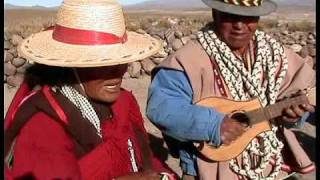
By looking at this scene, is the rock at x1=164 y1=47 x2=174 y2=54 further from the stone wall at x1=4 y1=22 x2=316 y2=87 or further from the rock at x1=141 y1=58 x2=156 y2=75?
the rock at x1=141 y1=58 x2=156 y2=75

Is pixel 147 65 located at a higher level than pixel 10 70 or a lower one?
lower

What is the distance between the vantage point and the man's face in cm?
329

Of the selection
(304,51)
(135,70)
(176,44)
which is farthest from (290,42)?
(135,70)

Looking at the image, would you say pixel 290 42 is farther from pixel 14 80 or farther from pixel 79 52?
pixel 79 52

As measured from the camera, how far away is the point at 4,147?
2.70 meters

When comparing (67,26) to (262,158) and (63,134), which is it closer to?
(63,134)

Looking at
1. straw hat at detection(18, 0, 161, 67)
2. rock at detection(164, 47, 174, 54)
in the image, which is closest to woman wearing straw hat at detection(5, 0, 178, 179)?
straw hat at detection(18, 0, 161, 67)

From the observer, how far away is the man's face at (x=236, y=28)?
329 cm

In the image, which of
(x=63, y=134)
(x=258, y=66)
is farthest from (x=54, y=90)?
(x=258, y=66)

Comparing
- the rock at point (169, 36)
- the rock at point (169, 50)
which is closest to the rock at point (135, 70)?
the rock at point (169, 50)

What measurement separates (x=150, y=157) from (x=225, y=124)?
16.6 inches

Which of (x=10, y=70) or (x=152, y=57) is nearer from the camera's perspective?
(x=10, y=70)

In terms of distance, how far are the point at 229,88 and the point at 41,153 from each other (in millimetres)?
1232

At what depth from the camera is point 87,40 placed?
274 centimetres
